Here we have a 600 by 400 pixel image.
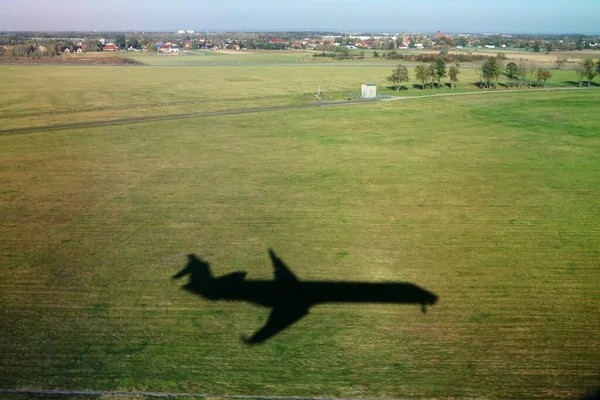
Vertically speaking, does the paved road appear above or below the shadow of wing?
above

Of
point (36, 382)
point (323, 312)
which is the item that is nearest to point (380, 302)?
point (323, 312)

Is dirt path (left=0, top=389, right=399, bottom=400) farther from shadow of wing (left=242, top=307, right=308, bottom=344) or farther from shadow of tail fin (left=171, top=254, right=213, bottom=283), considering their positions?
shadow of tail fin (left=171, top=254, right=213, bottom=283)

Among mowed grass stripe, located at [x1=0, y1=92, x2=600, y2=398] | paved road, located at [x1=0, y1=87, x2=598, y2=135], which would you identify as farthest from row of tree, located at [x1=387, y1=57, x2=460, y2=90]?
mowed grass stripe, located at [x1=0, y1=92, x2=600, y2=398]

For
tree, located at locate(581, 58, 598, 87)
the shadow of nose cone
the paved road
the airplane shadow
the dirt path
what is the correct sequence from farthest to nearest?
1. tree, located at locate(581, 58, 598, 87)
2. the paved road
3. the shadow of nose cone
4. the airplane shadow
5. the dirt path

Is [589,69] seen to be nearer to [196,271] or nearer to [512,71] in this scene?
[512,71]

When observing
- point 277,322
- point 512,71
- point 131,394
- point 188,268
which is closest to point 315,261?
point 277,322

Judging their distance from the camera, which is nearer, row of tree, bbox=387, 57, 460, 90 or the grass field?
the grass field
